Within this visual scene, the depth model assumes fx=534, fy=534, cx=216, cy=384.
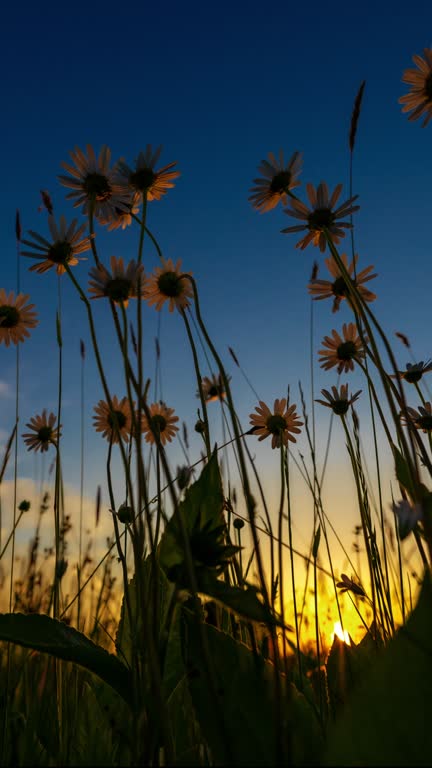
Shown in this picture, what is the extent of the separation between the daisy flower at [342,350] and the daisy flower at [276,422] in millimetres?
255

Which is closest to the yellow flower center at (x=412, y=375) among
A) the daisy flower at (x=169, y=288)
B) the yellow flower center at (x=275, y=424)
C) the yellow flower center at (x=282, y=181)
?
the yellow flower center at (x=275, y=424)

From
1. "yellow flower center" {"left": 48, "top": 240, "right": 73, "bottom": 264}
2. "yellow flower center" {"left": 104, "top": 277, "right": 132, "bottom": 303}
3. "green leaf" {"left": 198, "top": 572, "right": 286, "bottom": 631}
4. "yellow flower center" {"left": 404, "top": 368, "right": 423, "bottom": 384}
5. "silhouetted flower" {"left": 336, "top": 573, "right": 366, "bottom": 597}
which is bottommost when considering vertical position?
"green leaf" {"left": 198, "top": 572, "right": 286, "bottom": 631}

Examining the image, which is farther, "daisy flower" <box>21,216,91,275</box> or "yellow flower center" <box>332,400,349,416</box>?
"yellow flower center" <box>332,400,349,416</box>

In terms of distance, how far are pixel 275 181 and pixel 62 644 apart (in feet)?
4.61

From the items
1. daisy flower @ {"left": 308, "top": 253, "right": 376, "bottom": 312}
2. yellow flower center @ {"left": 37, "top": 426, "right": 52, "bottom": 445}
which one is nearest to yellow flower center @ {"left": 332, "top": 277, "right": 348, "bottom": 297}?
daisy flower @ {"left": 308, "top": 253, "right": 376, "bottom": 312}

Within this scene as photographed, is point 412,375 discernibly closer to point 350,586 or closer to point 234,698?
point 350,586

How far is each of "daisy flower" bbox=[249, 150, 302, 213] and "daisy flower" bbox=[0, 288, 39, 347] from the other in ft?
2.76

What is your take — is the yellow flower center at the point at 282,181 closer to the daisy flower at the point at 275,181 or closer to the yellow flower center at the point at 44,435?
the daisy flower at the point at 275,181

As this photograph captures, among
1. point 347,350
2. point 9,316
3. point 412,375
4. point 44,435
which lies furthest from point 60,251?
point 412,375

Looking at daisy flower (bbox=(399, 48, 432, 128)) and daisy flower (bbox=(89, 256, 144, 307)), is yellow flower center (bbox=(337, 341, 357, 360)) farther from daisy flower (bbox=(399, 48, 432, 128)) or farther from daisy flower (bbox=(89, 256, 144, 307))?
daisy flower (bbox=(89, 256, 144, 307))

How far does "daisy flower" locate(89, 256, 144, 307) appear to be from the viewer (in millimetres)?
1123

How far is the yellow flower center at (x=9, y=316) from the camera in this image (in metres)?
1.80

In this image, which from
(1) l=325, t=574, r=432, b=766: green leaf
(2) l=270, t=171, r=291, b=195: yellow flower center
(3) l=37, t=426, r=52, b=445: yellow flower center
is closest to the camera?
(1) l=325, t=574, r=432, b=766: green leaf

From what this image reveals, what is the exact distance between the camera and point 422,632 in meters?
0.68
